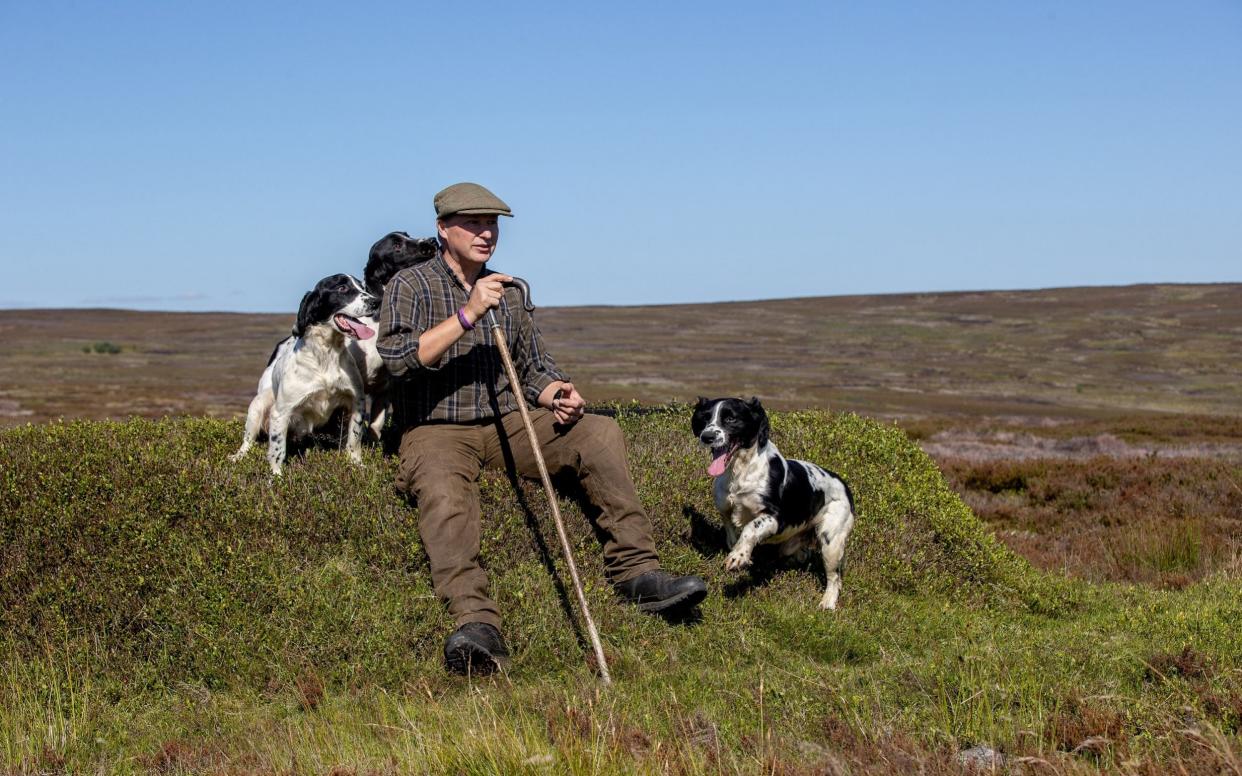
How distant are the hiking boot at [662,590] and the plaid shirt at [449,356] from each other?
1415mm

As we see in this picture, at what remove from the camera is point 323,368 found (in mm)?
7785

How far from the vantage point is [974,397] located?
53781 mm

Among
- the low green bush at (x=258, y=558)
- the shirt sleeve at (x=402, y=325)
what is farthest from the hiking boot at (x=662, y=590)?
the shirt sleeve at (x=402, y=325)

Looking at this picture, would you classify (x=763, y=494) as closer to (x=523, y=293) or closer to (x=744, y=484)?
(x=744, y=484)

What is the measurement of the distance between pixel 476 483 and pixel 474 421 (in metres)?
0.47

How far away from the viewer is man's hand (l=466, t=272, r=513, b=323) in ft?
21.5

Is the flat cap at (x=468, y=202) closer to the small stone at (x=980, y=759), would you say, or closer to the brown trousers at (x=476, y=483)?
the brown trousers at (x=476, y=483)

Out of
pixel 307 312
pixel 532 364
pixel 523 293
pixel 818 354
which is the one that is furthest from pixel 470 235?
pixel 818 354

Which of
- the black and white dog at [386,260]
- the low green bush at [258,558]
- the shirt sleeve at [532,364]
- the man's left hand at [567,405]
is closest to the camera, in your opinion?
the low green bush at [258,558]

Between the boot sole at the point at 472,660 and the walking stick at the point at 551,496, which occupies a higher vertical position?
the walking stick at the point at 551,496

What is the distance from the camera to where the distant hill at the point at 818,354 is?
4884 cm

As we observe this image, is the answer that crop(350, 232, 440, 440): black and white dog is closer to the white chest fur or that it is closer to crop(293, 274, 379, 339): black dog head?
crop(293, 274, 379, 339): black dog head

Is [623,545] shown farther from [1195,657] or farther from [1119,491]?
[1119,491]

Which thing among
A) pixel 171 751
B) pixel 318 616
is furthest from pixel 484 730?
pixel 318 616
